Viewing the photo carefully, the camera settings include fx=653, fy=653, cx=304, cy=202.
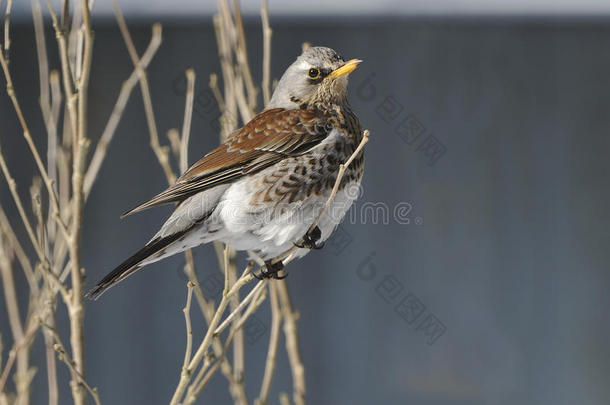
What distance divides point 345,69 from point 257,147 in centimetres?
36

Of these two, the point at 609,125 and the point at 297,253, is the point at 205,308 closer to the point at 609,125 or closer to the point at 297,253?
the point at 297,253

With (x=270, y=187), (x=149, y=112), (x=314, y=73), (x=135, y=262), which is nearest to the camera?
(x=135, y=262)

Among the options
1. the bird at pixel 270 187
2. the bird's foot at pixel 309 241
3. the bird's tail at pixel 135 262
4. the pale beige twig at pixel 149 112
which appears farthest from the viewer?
the bird's foot at pixel 309 241

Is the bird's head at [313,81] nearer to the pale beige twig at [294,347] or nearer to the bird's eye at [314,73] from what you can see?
the bird's eye at [314,73]

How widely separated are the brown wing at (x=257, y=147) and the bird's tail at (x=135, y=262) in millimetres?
185

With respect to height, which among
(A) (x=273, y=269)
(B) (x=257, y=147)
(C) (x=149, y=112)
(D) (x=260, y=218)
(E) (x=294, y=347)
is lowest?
(E) (x=294, y=347)

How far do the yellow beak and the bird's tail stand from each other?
2.19 ft

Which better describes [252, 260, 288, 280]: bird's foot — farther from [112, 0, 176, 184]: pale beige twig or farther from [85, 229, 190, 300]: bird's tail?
[112, 0, 176, 184]: pale beige twig

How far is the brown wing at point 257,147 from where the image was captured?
76.3 inches

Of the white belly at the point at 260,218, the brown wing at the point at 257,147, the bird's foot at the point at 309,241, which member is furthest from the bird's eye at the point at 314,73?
the bird's foot at the point at 309,241

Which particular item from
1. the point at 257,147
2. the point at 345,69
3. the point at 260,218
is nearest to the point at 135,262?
the point at 260,218

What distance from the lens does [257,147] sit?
6.57 ft

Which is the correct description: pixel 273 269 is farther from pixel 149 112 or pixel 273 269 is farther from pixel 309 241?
pixel 149 112

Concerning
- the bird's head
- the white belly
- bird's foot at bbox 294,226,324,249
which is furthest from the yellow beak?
bird's foot at bbox 294,226,324,249
